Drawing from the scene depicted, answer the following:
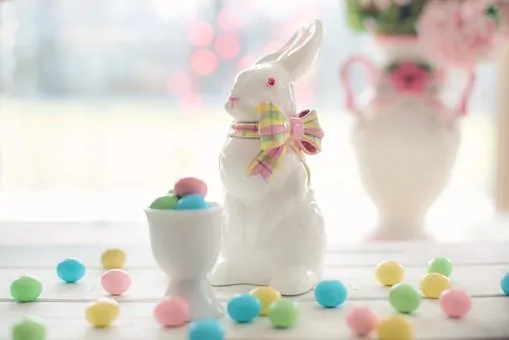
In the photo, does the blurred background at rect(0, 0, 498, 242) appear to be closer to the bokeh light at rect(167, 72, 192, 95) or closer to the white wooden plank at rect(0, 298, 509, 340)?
the bokeh light at rect(167, 72, 192, 95)

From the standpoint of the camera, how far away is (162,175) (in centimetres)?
284

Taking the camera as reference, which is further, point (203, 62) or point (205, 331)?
point (203, 62)

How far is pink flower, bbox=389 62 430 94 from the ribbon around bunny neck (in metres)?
0.51

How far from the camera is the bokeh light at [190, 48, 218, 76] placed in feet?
8.68

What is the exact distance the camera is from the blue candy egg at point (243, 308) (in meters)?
0.88

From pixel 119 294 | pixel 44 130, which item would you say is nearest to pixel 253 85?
pixel 119 294

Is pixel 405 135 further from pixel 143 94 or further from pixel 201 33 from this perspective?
pixel 143 94

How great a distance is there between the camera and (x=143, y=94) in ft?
9.57

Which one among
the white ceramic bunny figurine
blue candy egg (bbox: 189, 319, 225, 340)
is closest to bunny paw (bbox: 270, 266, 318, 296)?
the white ceramic bunny figurine

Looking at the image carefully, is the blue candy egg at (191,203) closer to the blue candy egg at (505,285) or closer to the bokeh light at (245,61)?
the blue candy egg at (505,285)

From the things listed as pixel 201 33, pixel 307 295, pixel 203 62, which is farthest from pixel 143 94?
pixel 307 295

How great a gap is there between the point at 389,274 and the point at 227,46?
1.67 meters

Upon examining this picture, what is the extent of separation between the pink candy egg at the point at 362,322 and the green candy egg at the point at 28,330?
1.08 feet

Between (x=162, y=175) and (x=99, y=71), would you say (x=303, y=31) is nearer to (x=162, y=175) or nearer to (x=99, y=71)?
(x=99, y=71)
